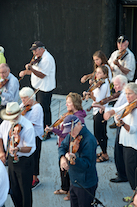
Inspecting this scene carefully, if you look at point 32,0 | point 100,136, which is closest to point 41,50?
point 100,136

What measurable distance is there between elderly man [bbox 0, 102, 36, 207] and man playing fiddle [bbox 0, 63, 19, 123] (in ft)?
5.61

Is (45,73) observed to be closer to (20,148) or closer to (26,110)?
(26,110)

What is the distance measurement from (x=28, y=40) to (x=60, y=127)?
533 cm

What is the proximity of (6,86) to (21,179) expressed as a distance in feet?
7.63

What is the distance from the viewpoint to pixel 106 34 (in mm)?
8305

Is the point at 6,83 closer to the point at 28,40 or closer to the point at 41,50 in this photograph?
the point at 41,50

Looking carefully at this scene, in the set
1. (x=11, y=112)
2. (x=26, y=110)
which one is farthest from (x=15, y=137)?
(x=26, y=110)

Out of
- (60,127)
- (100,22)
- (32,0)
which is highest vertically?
(32,0)

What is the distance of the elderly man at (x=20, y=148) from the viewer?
3.83 metres

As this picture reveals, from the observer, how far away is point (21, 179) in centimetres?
390

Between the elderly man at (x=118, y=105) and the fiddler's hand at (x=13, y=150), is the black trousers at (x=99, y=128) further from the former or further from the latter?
the fiddler's hand at (x=13, y=150)

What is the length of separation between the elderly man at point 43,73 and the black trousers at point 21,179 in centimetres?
256

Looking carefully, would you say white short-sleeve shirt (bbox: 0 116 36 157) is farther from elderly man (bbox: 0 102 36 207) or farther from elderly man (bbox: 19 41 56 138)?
elderly man (bbox: 19 41 56 138)

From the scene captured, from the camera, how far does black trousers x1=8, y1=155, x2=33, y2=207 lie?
3.91 metres
